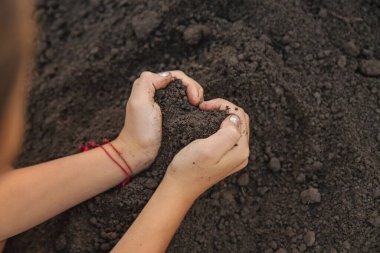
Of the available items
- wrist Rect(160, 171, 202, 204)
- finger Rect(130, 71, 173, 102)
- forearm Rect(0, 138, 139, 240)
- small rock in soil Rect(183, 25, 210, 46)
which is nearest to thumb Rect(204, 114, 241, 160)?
wrist Rect(160, 171, 202, 204)

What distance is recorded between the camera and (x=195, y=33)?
5.59ft

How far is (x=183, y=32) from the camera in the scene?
1.73 m

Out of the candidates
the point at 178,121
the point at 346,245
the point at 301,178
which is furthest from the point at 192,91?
the point at 346,245

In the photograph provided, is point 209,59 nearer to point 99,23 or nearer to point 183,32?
point 183,32

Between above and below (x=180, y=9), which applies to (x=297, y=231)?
below

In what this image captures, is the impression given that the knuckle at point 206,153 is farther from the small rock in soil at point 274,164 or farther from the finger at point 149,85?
the small rock in soil at point 274,164

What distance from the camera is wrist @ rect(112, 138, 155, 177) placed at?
1.47 metres

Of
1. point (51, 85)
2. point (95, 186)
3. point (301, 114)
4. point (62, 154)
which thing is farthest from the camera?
point (51, 85)

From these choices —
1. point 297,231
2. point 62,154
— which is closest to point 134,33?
point 62,154

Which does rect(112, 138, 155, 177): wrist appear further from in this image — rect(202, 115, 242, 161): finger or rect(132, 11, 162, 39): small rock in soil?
rect(132, 11, 162, 39): small rock in soil

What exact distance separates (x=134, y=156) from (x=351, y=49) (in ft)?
2.68

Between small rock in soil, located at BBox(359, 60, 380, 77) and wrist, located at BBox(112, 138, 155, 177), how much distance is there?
78 centimetres

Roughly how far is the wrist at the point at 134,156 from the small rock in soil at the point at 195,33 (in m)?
0.45

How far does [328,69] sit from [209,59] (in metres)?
0.40
